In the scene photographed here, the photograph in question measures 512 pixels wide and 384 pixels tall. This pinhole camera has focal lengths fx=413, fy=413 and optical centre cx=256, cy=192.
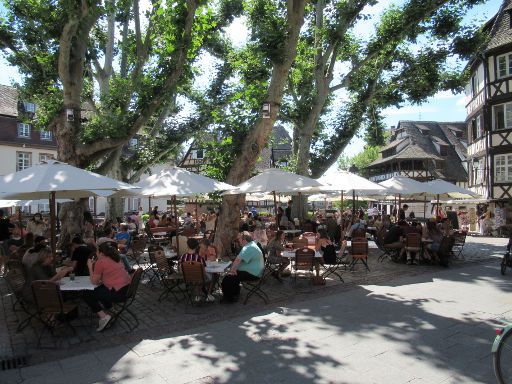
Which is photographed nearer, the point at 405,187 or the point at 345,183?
the point at 345,183

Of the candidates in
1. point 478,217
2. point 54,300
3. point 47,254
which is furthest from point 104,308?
point 478,217

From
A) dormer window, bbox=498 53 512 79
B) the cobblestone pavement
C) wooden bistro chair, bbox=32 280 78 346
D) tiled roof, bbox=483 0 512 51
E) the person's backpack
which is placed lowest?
the cobblestone pavement

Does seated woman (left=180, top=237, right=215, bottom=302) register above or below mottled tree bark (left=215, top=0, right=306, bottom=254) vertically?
below

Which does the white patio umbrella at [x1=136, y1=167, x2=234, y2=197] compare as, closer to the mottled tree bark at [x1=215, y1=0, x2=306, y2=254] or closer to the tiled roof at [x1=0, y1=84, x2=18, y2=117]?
the mottled tree bark at [x1=215, y1=0, x2=306, y2=254]

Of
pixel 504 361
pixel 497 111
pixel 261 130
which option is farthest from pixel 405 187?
pixel 497 111

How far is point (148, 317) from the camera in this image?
662 centimetres

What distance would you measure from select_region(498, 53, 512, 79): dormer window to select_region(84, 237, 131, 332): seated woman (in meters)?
27.3

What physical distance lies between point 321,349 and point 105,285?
320 cm

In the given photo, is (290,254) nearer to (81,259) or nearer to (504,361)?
(81,259)

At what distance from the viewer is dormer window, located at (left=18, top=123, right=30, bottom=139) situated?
3692 centimetres

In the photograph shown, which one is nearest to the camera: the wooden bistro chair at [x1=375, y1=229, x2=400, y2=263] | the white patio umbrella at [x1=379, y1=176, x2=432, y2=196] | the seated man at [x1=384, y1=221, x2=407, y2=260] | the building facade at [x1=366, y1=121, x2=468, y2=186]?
the seated man at [x1=384, y1=221, x2=407, y2=260]

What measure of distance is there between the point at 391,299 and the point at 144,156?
16.6m

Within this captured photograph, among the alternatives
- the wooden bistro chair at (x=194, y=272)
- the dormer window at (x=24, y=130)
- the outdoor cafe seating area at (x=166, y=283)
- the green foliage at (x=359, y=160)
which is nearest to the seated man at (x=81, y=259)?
the outdoor cafe seating area at (x=166, y=283)

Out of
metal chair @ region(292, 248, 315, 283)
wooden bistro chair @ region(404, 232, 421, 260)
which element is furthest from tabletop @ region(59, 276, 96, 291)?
wooden bistro chair @ region(404, 232, 421, 260)
